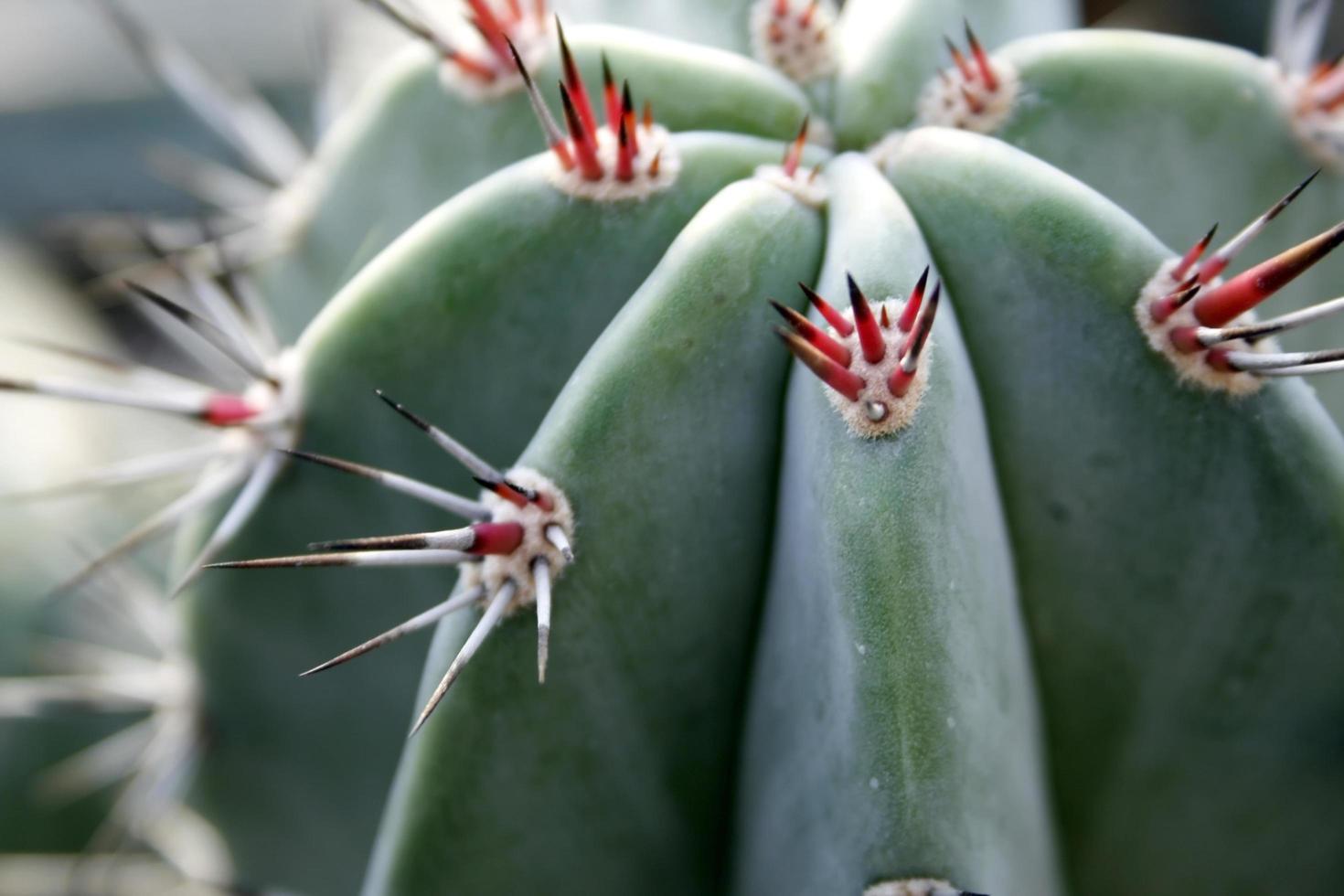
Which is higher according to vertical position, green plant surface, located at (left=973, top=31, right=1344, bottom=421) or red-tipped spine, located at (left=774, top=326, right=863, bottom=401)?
green plant surface, located at (left=973, top=31, right=1344, bottom=421)

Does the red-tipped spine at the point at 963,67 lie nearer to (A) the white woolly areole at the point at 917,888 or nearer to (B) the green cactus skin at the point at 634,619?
(B) the green cactus skin at the point at 634,619

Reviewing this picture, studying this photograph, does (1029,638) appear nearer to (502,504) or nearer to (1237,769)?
(1237,769)

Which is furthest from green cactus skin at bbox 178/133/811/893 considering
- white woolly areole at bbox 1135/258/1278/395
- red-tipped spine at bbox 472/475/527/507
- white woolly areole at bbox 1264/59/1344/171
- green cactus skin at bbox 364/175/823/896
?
white woolly areole at bbox 1264/59/1344/171

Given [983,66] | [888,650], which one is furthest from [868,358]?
[983,66]

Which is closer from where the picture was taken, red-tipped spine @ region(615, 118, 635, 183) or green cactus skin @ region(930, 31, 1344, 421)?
red-tipped spine @ region(615, 118, 635, 183)

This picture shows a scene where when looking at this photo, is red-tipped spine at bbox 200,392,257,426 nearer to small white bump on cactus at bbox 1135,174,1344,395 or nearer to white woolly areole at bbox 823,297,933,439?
white woolly areole at bbox 823,297,933,439

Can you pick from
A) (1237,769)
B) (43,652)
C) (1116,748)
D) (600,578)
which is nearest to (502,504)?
(600,578)

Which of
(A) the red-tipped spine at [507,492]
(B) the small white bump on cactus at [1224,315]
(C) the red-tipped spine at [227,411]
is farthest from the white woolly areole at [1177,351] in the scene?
(C) the red-tipped spine at [227,411]
